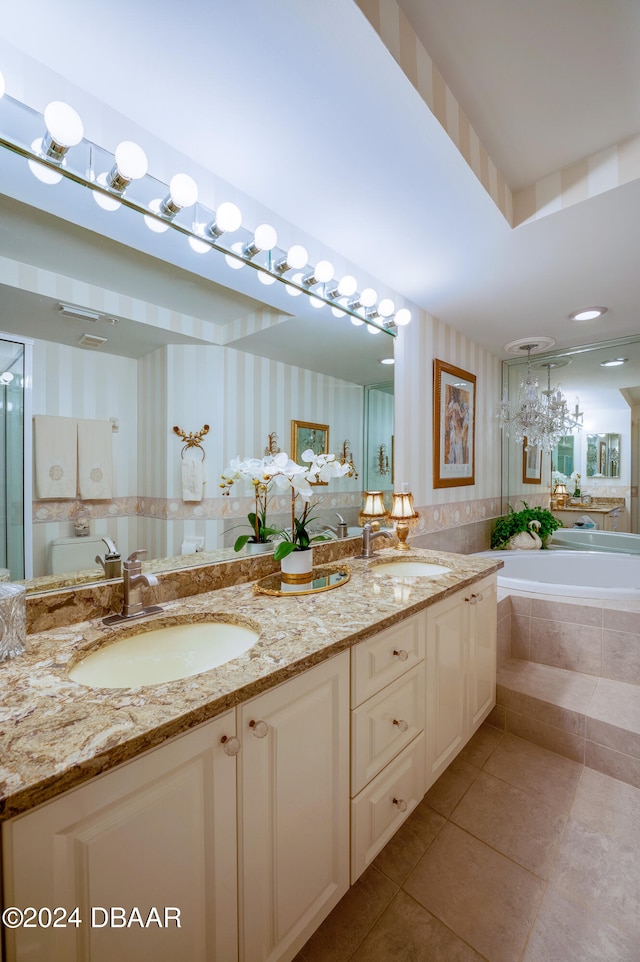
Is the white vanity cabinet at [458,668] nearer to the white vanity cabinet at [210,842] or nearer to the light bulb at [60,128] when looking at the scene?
the white vanity cabinet at [210,842]

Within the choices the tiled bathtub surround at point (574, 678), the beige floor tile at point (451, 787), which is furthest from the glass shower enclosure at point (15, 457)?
the tiled bathtub surround at point (574, 678)

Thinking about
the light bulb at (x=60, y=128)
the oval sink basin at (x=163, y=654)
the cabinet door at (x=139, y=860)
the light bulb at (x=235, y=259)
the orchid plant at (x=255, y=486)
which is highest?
the light bulb at (x=60, y=128)

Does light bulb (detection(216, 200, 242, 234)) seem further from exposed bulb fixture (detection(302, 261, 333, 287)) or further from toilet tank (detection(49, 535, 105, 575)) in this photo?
toilet tank (detection(49, 535, 105, 575))

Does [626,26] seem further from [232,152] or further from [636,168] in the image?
[232,152]

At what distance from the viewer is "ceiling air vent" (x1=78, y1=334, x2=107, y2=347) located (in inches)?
40.6

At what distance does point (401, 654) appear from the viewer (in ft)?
3.89

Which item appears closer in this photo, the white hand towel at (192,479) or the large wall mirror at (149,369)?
the large wall mirror at (149,369)

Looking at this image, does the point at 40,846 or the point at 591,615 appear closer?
the point at 40,846

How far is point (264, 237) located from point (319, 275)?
0.33m

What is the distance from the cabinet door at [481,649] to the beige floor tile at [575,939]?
1.82 ft

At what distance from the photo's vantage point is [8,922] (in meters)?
0.50

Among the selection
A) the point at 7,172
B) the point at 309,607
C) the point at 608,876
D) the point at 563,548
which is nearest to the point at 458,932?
the point at 608,876

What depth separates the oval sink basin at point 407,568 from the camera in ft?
5.92

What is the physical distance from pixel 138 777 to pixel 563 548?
137 inches
